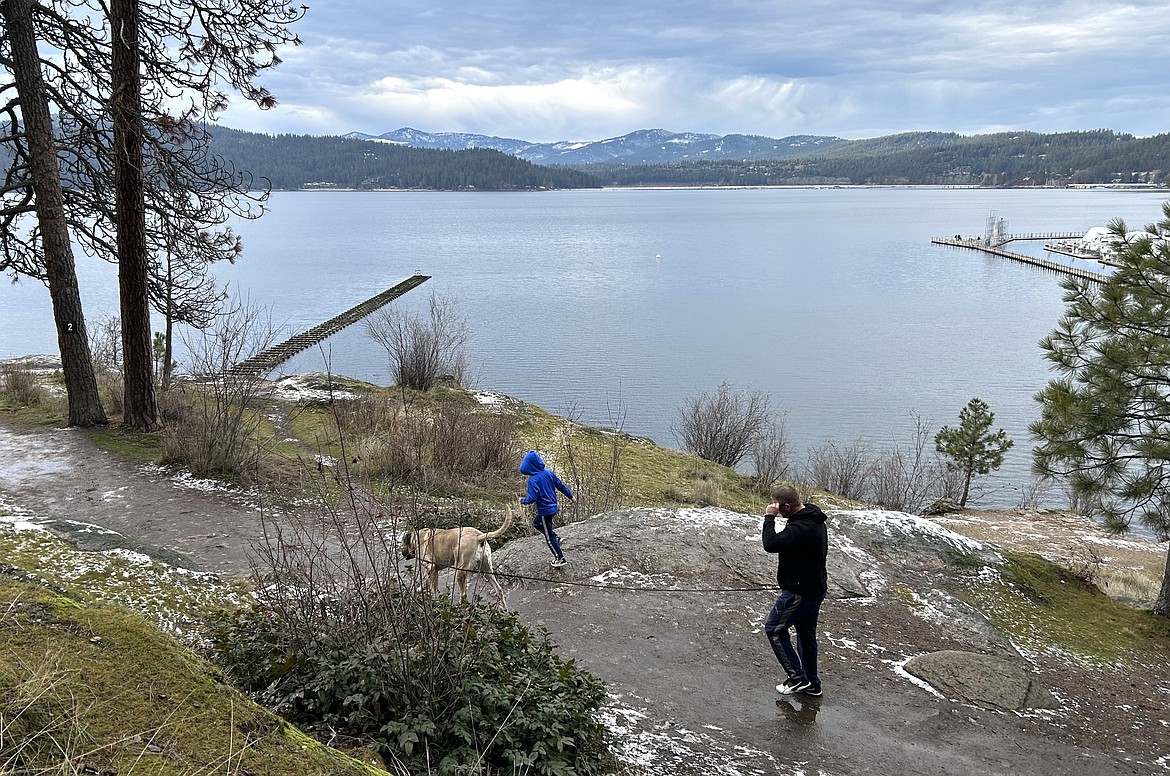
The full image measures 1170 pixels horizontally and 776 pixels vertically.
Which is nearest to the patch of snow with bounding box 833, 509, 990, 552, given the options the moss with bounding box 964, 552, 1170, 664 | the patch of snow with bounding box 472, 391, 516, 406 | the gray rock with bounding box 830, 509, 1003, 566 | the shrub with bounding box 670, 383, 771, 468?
the gray rock with bounding box 830, 509, 1003, 566

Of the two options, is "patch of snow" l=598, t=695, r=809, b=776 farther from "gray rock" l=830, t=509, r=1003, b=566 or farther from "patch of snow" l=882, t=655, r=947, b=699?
"gray rock" l=830, t=509, r=1003, b=566

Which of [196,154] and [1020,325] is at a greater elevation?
[196,154]

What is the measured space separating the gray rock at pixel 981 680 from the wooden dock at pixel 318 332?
26.5 m

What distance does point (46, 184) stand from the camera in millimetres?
12719

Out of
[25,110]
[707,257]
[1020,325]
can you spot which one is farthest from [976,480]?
[707,257]

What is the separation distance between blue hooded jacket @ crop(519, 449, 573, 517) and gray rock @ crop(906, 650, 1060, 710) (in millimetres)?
4254

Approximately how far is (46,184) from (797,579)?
13.4 metres

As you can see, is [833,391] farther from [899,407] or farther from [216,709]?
[216,709]

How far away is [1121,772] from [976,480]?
95.7 ft

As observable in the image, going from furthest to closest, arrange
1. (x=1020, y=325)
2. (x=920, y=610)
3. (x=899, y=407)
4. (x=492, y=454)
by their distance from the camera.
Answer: (x=1020, y=325)
(x=899, y=407)
(x=492, y=454)
(x=920, y=610)

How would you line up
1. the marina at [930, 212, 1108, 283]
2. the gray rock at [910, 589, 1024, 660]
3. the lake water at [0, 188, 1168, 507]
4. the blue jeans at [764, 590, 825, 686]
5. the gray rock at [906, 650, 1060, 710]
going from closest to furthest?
the blue jeans at [764, 590, 825, 686] < the gray rock at [906, 650, 1060, 710] < the gray rock at [910, 589, 1024, 660] < the lake water at [0, 188, 1168, 507] < the marina at [930, 212, 1108, 283]

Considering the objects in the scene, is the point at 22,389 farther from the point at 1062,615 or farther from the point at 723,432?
the point at 723,432

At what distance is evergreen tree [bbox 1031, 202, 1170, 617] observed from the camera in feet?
34.3

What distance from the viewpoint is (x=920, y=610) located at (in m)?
9.30
